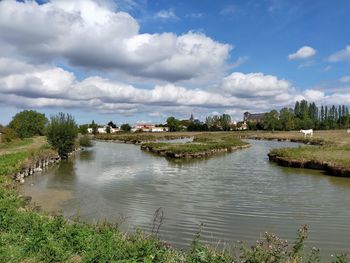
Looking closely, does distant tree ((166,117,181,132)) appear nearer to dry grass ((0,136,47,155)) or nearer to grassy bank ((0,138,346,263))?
dry grass ((0,136,47,155))

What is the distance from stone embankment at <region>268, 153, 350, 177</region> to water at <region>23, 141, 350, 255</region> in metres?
1.28

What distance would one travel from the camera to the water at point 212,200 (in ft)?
49.9

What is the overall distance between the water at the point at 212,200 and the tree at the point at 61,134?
13949 millimetres

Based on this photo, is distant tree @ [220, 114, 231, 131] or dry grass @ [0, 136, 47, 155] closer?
dry grass @ [0, 136, 47, 155]

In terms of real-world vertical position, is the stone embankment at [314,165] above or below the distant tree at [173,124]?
below

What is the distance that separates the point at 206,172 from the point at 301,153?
12.8 m

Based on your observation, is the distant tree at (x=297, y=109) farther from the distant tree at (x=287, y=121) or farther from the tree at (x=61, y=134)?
the tree at (x=61, y=134)

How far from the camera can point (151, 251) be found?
366 inches

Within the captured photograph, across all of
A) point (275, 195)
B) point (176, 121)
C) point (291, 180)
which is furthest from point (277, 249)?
point (176, 121)

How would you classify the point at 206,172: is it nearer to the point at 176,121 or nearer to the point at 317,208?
the point at 317,208

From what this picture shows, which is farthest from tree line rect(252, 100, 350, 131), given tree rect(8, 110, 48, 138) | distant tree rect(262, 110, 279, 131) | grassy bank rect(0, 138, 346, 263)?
grassy bank rect(0, 138, 346, 263)

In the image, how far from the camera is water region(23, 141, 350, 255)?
15219 millimetres

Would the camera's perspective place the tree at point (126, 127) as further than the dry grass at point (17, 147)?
Yes

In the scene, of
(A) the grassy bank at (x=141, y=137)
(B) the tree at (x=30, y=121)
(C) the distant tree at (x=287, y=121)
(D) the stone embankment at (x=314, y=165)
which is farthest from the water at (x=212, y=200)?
(C) the distant tree at (x=287, y=121)
